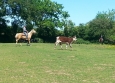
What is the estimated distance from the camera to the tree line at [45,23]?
66812mm

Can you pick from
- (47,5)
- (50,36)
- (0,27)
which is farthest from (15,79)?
(47,5)

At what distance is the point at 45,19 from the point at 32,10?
755 centimetres

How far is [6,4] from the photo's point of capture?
66.9m

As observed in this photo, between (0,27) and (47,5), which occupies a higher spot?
(47,5)

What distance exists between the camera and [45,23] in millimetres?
72125

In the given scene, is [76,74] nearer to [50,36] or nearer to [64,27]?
[50,36]

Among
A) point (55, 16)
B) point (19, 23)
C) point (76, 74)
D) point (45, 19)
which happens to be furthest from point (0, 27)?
point (76, 74)

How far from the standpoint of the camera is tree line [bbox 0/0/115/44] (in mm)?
66812

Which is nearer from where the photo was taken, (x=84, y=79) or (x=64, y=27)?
(x=84, y=79)

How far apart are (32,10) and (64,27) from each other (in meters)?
13.5

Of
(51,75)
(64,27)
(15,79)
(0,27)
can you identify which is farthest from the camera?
(64,27)

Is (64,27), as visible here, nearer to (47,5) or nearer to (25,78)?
(47,5)

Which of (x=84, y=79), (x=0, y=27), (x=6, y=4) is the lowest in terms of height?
(x=84, y=79)

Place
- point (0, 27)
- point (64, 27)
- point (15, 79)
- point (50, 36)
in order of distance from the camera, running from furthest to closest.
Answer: point (64, 27)
point (50, 36)
point (0, 27)
point (15, 79)
